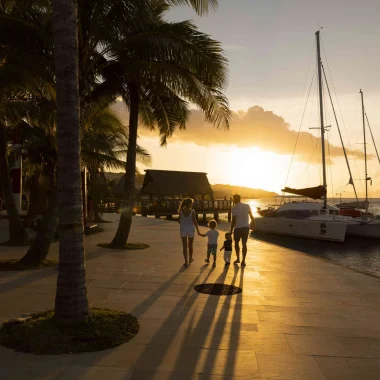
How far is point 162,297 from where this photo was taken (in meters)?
7.23

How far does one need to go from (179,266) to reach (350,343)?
592 cm

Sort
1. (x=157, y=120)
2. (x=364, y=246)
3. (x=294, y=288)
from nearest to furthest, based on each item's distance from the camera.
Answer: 1. (x=294, y=288)
2. (x=157, y=120)
3. (x=364, y=246)

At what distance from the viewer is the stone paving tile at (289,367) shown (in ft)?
13.4

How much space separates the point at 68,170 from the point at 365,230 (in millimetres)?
32292

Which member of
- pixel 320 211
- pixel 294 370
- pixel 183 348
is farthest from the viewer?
Answer: pixel 320 211

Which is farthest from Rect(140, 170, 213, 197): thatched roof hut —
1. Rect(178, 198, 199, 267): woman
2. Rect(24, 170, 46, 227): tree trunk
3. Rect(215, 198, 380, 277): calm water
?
Rect(178, 198, 199, 267): woman

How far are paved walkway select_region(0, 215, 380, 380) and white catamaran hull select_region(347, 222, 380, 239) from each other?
23964 millimetres

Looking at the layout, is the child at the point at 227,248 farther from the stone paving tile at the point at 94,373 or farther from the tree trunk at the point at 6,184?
the tree trunk at the point at 6,184

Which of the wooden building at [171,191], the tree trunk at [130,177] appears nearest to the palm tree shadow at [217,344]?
the tree trunk at [130,177]

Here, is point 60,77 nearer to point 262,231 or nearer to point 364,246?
point 364,246

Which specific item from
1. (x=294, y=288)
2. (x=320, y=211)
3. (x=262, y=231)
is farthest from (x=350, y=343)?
(x=262, y=231)

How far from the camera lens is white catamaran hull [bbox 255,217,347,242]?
2995 centimetres

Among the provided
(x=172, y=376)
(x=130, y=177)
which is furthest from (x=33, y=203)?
(x=172, y=376)

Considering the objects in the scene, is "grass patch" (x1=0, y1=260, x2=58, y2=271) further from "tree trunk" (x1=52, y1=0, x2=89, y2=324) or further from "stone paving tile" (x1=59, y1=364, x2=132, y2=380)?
"stone paving tile" (x1=59, y1=364, x2=132, y2=380)
